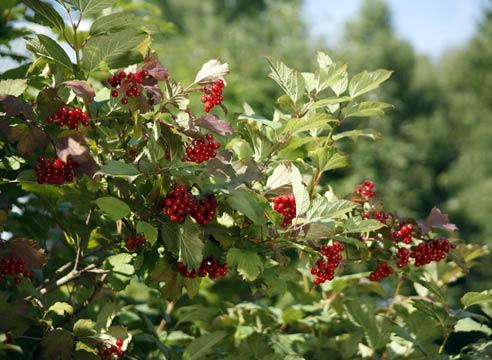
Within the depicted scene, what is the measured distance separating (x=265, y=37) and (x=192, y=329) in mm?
20456

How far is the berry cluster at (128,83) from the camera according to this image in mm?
1683

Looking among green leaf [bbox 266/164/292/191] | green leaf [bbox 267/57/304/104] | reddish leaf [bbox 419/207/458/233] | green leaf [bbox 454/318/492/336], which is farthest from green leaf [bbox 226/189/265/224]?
green leaf [bbox 454/318/492/336]

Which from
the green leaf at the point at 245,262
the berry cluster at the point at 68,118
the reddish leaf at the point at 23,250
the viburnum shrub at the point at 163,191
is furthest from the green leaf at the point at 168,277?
the berry cluster at the point at 68,118

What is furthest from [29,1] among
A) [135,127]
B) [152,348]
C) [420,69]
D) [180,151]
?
[420,69]

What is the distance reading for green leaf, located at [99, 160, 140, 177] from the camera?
1502 millimetres

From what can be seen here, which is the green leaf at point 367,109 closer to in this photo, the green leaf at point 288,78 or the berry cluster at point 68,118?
the green leaf at point 288,78

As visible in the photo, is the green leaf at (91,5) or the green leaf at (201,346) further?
the green leaf at (201,346)

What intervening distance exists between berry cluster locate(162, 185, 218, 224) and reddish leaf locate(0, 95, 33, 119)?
37 centimetres

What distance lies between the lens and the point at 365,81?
6.38 ft

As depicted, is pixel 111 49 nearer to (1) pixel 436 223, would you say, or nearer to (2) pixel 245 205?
(2) pixel 245 205

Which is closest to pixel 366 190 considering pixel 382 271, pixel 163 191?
pixel 382 271

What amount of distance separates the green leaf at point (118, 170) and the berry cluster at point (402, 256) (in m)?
0.83

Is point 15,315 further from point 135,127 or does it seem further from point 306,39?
point 306,39

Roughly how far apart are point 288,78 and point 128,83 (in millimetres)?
437
